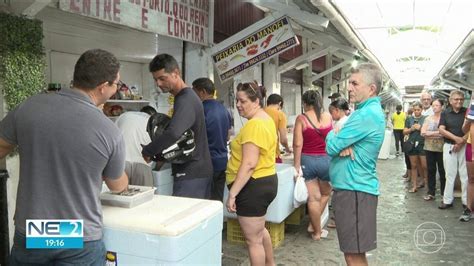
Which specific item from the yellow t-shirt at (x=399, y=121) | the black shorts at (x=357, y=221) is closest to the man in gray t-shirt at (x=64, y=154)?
the black shorts at (x=357, y=221)

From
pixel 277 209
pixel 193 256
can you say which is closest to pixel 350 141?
pixel 193 256

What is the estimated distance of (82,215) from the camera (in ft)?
5.74

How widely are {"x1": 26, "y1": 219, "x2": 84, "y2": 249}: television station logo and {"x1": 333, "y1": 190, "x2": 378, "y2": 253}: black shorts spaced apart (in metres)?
1.85

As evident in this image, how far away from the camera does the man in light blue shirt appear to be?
9.05ft

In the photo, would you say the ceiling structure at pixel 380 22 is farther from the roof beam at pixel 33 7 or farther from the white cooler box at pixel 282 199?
the roof beam at pixel 33 7

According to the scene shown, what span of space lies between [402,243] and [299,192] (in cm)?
141

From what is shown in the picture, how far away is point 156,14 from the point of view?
5.29 metres

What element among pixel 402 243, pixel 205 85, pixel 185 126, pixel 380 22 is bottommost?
pixel 402 243

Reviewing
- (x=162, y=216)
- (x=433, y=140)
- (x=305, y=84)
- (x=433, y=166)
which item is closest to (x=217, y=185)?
(x=162, y=216)

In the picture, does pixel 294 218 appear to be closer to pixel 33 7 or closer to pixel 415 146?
pixel 415 146

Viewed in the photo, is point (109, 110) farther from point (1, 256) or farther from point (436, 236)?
point (436, 236)

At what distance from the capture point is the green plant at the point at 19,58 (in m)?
3.37

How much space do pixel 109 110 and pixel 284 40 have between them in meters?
2.83

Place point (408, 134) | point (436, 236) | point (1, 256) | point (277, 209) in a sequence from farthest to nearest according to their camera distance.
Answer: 1. point (408, 134)
2. point (436, 236)
3. point (277, 209)
4. point (1, 256)
